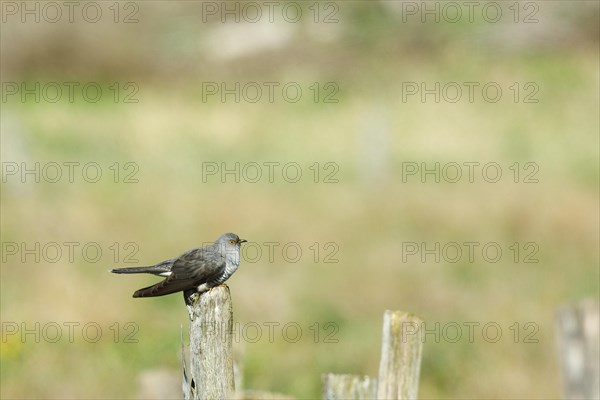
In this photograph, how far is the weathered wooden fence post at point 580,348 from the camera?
18.4 ft

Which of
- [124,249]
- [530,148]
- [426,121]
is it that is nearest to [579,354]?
[124,249]

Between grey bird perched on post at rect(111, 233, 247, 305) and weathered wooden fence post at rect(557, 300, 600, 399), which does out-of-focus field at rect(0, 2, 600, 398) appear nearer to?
weathered wooden fence post at rect(557, 300, 600, 399)

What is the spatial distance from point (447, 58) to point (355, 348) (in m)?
19.4

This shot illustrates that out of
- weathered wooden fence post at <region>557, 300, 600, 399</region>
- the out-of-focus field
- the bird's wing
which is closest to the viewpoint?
the bird's wing

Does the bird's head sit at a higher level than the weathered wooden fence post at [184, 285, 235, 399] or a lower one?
higher

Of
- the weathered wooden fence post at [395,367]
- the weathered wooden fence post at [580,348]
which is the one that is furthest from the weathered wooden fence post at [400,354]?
the weathered wooden fence post at [580,348]

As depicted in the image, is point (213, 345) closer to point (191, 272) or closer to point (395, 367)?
point (191, 272)

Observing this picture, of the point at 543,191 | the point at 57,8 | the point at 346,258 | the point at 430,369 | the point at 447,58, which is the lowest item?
the point at 430,369

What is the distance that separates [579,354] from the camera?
5.73 m

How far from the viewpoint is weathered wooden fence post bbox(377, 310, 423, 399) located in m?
4.88

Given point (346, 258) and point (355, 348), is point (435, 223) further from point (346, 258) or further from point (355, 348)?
point (355, 348)

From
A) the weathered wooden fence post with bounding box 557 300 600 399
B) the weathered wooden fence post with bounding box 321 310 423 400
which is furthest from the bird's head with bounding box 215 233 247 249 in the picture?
the weathered wooden fence post with bounding box 557 300 600 399

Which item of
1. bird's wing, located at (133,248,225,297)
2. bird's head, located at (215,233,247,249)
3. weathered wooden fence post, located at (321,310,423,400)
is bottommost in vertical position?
weathered wooden fence post, located at (321,310,423,400)

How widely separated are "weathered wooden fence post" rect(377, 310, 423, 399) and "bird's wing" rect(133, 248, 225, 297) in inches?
35.4
